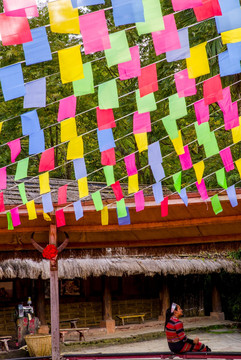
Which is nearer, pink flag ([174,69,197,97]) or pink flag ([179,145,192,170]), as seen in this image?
pink flag ([174,69,197,97])

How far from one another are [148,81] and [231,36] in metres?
0.96

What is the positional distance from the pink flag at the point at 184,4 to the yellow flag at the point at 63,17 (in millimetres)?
835

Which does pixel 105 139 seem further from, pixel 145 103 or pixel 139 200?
pixel 139 200

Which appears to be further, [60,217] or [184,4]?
[60,217]

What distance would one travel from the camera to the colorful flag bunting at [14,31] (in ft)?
14.0

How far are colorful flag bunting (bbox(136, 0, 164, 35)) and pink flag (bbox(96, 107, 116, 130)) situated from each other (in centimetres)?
122

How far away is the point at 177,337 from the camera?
742 cm

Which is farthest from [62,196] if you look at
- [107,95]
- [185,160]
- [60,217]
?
[107,95]

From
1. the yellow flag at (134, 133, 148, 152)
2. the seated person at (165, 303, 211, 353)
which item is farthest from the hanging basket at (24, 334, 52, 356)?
the yellow flag at (134, 133, 148, 152)

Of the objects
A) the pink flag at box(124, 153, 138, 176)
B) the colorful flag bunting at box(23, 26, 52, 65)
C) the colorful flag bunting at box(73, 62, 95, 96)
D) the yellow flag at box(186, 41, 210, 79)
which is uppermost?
the yellow flag at box(186, 41, 210, 79)

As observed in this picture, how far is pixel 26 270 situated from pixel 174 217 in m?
6.45

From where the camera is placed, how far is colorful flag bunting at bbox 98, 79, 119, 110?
5.36 metres

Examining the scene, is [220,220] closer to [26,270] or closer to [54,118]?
[26,270]

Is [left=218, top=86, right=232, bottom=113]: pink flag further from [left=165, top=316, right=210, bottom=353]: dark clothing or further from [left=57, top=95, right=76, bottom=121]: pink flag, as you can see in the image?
[left=165, top=316, right=210, bottom=353]: dark clothing
